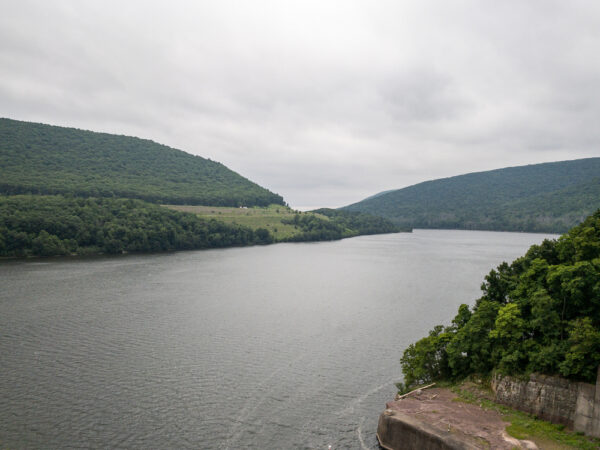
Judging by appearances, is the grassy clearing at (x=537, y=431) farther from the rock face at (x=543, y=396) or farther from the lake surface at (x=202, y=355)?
the lake surface at (x=202, y=355)

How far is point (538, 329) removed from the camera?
26891 mm

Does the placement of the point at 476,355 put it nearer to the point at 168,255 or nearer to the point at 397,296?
the point at 397,296

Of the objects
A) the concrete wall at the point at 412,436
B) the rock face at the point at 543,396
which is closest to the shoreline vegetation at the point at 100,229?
the concrete wall at the point at 412,436

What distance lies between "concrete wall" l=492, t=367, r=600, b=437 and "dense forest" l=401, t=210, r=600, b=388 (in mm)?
640

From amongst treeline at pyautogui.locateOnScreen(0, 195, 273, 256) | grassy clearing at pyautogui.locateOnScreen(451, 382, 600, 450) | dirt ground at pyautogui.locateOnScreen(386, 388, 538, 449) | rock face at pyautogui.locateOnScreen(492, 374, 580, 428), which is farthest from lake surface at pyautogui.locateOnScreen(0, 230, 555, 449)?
treeline at pyautogui.locateOnScreen(0, 195, 273, 256)

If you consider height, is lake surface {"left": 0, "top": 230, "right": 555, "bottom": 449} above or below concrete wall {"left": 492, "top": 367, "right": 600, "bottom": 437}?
below

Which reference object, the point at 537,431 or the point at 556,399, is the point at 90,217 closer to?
the point at 537,431

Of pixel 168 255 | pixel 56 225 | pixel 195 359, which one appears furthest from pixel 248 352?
pixel 56 225

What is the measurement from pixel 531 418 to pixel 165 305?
50038 mm

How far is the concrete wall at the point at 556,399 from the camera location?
21.4m

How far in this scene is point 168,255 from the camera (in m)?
124

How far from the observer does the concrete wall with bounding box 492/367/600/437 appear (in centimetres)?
2139

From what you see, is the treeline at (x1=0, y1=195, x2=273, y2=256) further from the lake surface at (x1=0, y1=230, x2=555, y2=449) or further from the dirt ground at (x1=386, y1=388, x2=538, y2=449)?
the dirt ground at (x1=386, y1=388, x2=538, y2=449)

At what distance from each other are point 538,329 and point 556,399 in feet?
16.4
